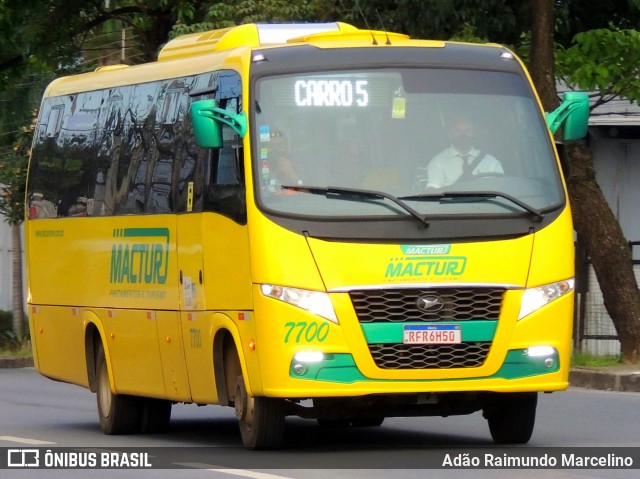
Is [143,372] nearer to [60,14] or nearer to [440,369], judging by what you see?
[440,369]

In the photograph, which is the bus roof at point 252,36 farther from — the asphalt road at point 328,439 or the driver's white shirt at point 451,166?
the asphalt road at point 328,439

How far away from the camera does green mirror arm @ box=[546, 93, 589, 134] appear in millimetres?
12070

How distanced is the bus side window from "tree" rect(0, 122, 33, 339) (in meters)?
16.8

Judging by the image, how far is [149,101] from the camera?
556 inches

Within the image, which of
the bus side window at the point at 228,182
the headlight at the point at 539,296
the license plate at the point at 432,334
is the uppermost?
the bus side window at the point at 228,182

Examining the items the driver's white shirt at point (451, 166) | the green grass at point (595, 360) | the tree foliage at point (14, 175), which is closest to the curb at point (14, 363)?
the tree foliage at point (14, 175)

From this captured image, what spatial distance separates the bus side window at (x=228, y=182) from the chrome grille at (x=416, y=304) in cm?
101

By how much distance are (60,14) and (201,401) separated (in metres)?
17.5

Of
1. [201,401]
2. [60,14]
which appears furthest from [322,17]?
[201,401]

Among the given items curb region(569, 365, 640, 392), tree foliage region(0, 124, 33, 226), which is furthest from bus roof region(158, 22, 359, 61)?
tree foliage region(0, 124, 33, 226)

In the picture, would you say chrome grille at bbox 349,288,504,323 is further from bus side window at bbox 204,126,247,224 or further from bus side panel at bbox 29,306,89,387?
bus side panel at bbox 29,306,89,387

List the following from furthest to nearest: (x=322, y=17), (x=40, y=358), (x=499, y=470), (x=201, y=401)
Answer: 1. (x=322, y=17)
2. (x=40, y=358)
3. (x=201, y=401)
4. (x=499, y=470)

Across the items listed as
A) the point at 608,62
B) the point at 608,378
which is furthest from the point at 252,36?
the point at 608,62

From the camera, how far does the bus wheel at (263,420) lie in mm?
11523
